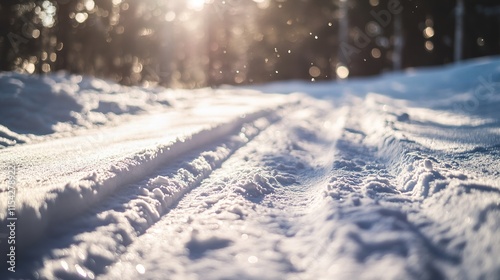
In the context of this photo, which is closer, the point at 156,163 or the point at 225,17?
the point at 156,163

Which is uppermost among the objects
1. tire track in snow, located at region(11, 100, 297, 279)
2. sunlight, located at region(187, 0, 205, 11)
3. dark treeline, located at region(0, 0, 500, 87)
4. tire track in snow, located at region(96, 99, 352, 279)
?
sunlight, located at region(187, 0, 205, 11)

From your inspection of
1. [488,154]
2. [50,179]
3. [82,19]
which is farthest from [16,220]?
[82,19]

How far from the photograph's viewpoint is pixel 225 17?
17734mm

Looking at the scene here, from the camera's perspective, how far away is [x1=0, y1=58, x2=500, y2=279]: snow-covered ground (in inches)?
54.6

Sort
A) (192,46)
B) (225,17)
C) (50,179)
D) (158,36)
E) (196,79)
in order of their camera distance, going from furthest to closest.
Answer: (196,79) → (192,46) → (158,36) → (225,17) → (50,179)

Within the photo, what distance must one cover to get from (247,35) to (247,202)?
65.5 ft

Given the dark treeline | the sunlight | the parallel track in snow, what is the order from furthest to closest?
the sunlight, the dark treeline, the parallel track in snow

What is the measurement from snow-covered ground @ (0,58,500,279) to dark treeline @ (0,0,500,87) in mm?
13278

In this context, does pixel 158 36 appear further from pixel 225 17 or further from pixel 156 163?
pixel 156 163

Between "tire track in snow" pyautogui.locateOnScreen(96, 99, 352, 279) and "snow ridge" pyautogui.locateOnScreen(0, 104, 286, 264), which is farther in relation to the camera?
"snow ridge" pyautogui.locateOnScreen(0, 104, 286, 264)

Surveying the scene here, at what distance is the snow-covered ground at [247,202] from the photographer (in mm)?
1386

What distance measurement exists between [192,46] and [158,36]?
3713 millimetres

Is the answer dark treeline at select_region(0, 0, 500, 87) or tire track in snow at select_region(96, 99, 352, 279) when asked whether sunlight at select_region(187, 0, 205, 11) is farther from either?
tire track in snow at select_region(96, 99, 352, 279)

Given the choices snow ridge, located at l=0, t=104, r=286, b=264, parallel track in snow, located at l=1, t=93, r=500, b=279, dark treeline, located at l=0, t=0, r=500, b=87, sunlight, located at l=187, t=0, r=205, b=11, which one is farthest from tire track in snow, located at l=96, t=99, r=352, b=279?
sunlight, located at l=187, t=0, r=205, b=11
